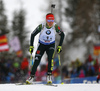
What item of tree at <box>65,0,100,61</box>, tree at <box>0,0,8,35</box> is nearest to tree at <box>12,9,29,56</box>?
tree at <box>0,0,8,35</box>

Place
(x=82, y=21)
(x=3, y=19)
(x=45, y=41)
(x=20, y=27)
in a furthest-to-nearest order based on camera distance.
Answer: (x=82, y=21) < (x=20, y=27) < (x=3, y=19) < (x=45, y=41)

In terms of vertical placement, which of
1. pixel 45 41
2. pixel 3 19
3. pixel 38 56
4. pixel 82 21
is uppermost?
pixel 3 19

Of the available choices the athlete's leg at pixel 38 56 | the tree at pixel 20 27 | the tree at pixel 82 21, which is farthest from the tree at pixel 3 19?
the athlete's leg at pixel 38 56

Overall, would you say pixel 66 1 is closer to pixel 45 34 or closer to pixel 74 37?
pixel 74 37

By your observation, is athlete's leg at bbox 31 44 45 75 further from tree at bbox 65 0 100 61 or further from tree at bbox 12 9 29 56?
tree at bbox 12 9 29 56

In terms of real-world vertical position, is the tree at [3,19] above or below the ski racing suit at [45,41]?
above

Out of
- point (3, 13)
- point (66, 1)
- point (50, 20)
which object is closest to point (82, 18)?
point (66, 1)

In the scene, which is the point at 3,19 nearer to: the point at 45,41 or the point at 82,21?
the point at 82,21

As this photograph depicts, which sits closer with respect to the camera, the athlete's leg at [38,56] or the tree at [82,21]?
the athlete's leg at [38,56]

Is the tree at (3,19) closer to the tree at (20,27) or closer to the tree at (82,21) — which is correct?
the tree at (20,27)

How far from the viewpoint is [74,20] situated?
4075 centimetres

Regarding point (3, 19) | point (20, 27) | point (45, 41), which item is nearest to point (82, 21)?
point (20, 27)

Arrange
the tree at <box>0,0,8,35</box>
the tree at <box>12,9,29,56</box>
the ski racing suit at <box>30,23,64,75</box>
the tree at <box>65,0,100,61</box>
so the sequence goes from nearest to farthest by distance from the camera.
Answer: the ski racing suit at <box>30,23,64,75</box> < the tree at <box>0,0,8,35</box> < the tree at <box>65,0,100,61</box> < the tree at <box>12,9,29,56</box>

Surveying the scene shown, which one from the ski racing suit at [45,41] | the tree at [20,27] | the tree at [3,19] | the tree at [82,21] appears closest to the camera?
the ski racing suit at [45,41]
